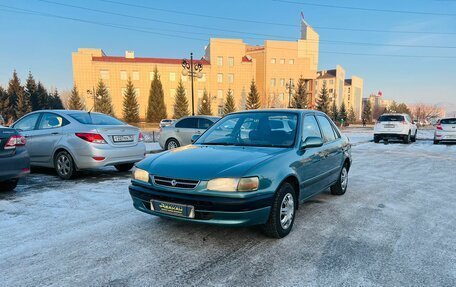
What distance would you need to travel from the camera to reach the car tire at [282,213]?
3504mm

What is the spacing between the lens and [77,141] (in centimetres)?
677

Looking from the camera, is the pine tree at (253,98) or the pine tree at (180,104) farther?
the pine tree at (253,98)

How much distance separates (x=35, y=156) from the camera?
7.48m

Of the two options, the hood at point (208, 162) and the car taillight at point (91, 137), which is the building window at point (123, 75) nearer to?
the car taillight at point (91, 137)

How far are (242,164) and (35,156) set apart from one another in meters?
6.22

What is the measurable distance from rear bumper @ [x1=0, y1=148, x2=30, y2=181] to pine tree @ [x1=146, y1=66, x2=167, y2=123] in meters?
52.9

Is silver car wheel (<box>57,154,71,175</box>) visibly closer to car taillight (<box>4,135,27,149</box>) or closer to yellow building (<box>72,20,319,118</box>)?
car taillight (<box>4,135,27,149</box>)

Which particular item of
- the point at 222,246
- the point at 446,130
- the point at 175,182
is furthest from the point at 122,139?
the point at 446,130

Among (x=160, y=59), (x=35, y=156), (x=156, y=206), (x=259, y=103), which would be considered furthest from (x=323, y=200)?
(x=160, y=59)

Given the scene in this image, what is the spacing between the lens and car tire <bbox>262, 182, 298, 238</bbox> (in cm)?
350

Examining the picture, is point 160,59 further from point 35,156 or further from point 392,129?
point 35,156

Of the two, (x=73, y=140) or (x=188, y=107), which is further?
(x=188, y=107)

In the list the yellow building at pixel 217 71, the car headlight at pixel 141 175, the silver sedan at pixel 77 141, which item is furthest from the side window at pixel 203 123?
the yellow building at pixel 217 71

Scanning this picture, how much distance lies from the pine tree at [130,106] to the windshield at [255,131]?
55.2 meters
